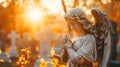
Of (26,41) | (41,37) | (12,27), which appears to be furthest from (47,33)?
(12,27)

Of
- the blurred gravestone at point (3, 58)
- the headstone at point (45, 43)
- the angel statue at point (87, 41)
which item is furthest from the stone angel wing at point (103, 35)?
the blurred gravestone at point (3, 58)

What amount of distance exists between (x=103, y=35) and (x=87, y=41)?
0.29 metres

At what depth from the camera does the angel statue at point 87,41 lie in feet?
17.8

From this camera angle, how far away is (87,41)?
5.46 m

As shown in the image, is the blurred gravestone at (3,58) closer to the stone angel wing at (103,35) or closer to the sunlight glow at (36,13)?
the sunlight glow at (36,13)

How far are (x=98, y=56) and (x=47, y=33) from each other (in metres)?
7.48

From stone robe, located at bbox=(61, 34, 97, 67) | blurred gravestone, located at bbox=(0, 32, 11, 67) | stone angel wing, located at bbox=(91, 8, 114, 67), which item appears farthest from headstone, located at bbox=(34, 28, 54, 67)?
stone robe, located at bbox=(61, 34, 97, 67)

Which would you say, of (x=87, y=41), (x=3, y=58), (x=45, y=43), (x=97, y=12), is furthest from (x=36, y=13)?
(x=87, y=41)

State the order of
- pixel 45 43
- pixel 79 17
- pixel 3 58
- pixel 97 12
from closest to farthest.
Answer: pixel 79 17
pixel 97 12
pixel 45 43
pixel 3 58

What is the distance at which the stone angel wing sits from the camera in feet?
18.4

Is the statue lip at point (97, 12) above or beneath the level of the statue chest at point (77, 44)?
above

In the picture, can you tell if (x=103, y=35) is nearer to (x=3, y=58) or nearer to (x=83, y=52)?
(x=83, y=52)

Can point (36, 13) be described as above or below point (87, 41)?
below

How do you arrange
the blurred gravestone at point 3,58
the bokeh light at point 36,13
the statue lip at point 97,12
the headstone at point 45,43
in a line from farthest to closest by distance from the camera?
the bokeh light at point 36,13 → the blurred gravestone at point 3,58 → the headstone at point 45,43 → the statue lip at point 97,12
